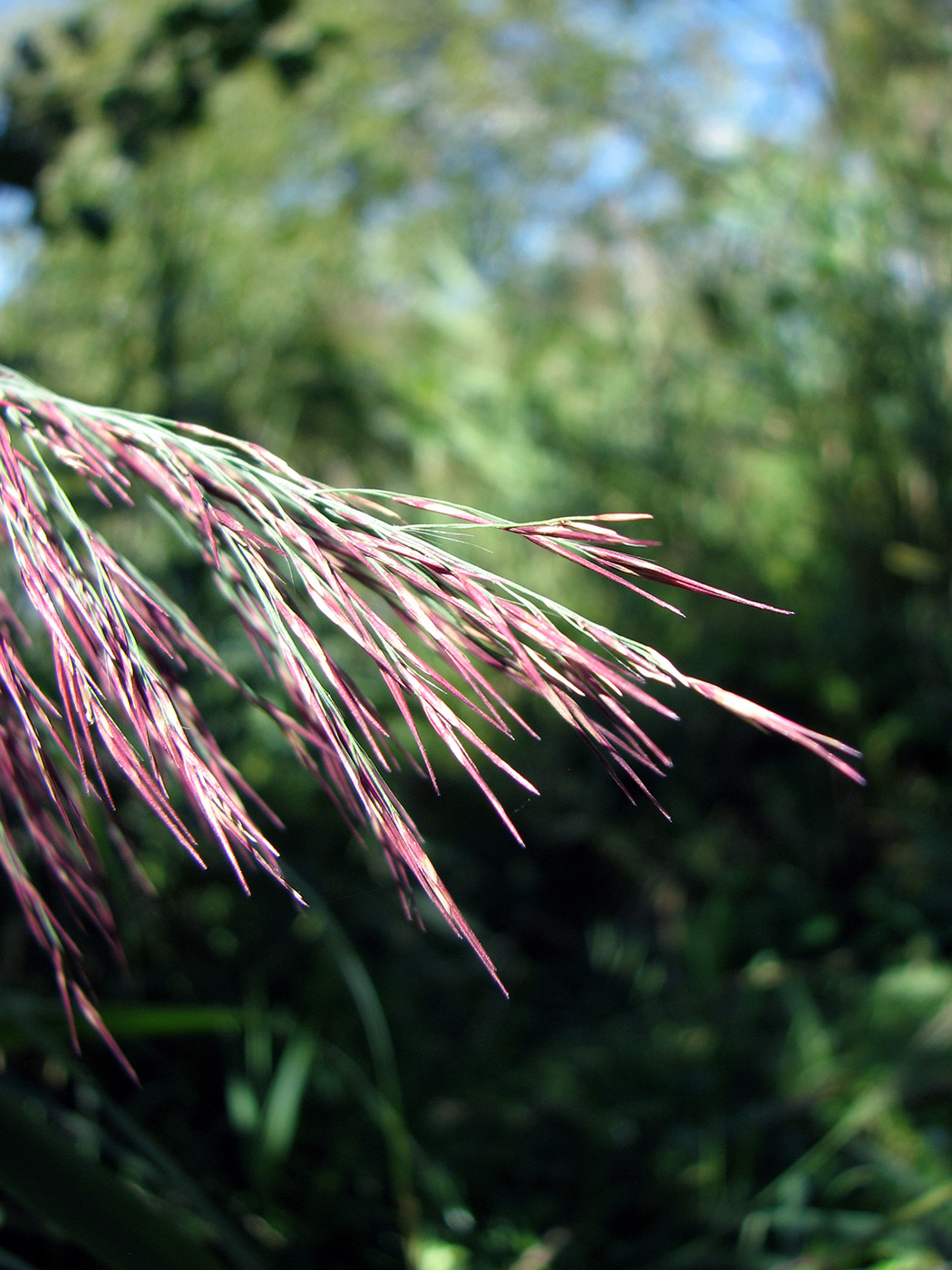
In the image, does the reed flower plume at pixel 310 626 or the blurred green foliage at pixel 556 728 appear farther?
the blurred green foliage at pixel 556 728

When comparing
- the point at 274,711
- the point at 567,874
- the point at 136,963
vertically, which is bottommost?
the point at 567,874

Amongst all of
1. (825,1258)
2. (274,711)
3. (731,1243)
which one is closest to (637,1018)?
(731,1243)

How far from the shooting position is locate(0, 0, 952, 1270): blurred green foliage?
1167 millimetres

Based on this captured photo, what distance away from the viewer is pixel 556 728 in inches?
87.3

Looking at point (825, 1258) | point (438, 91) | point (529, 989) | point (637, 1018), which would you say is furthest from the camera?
point (438, 91)

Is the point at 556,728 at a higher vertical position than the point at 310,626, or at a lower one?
lower

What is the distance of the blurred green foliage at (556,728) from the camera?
117 cm

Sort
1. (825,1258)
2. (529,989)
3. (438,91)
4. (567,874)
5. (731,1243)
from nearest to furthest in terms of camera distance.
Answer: (825,1258) < (731,1243) < (529,989) < (567,874) < (438,91)

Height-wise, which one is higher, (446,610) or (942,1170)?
(446,610)

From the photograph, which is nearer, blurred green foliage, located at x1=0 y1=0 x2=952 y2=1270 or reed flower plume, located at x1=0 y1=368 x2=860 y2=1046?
reed flower plume, located at x1=0 y1=368 x2=860 y2=1046

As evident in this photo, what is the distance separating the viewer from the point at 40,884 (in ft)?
4.34

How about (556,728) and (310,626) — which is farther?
(556,728)

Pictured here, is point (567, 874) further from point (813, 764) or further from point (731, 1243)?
point (731, 1243)

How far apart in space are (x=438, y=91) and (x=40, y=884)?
5695 millimetres
